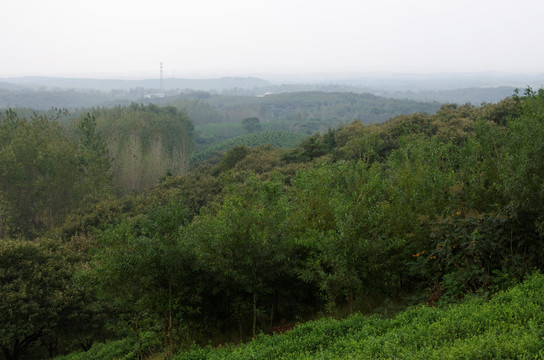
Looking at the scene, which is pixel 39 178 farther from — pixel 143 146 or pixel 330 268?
pixel 330 268

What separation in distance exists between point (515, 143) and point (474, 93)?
458 feet

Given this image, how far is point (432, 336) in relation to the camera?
5.97 meters

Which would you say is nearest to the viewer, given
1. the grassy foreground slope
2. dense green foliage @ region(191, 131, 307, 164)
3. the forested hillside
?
the grassy foreground slope

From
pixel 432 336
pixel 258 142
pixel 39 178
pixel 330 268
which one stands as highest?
pixel 432 336

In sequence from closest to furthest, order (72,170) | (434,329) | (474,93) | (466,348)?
(466,348) < (434,329) < (72,170) < (474,93)

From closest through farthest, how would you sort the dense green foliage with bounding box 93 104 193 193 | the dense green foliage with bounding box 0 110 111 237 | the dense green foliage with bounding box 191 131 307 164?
the dense green foliage with bounding box 0 110 111 237 < the dense green foliage with bounding box 93 104 193 193 < the dense green foliage with bounding box 191 131 307 164

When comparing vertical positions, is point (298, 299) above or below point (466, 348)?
below

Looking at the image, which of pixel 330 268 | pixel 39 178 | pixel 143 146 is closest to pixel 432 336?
pixel 330 268

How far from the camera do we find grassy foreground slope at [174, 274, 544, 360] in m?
→ 5.08

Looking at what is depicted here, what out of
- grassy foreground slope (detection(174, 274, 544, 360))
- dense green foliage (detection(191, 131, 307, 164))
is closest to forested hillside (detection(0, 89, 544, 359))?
grassy foreground slope (detection(174, 274, 544, 360))

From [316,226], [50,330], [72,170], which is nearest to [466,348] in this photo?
[316,226]

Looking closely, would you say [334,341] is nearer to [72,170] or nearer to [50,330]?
[50,330]

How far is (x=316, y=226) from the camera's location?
1016cm

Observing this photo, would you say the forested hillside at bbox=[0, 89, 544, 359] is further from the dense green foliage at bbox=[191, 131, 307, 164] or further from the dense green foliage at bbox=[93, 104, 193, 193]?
the dense green foliage at bbox=[191, 131, 307, 164]
